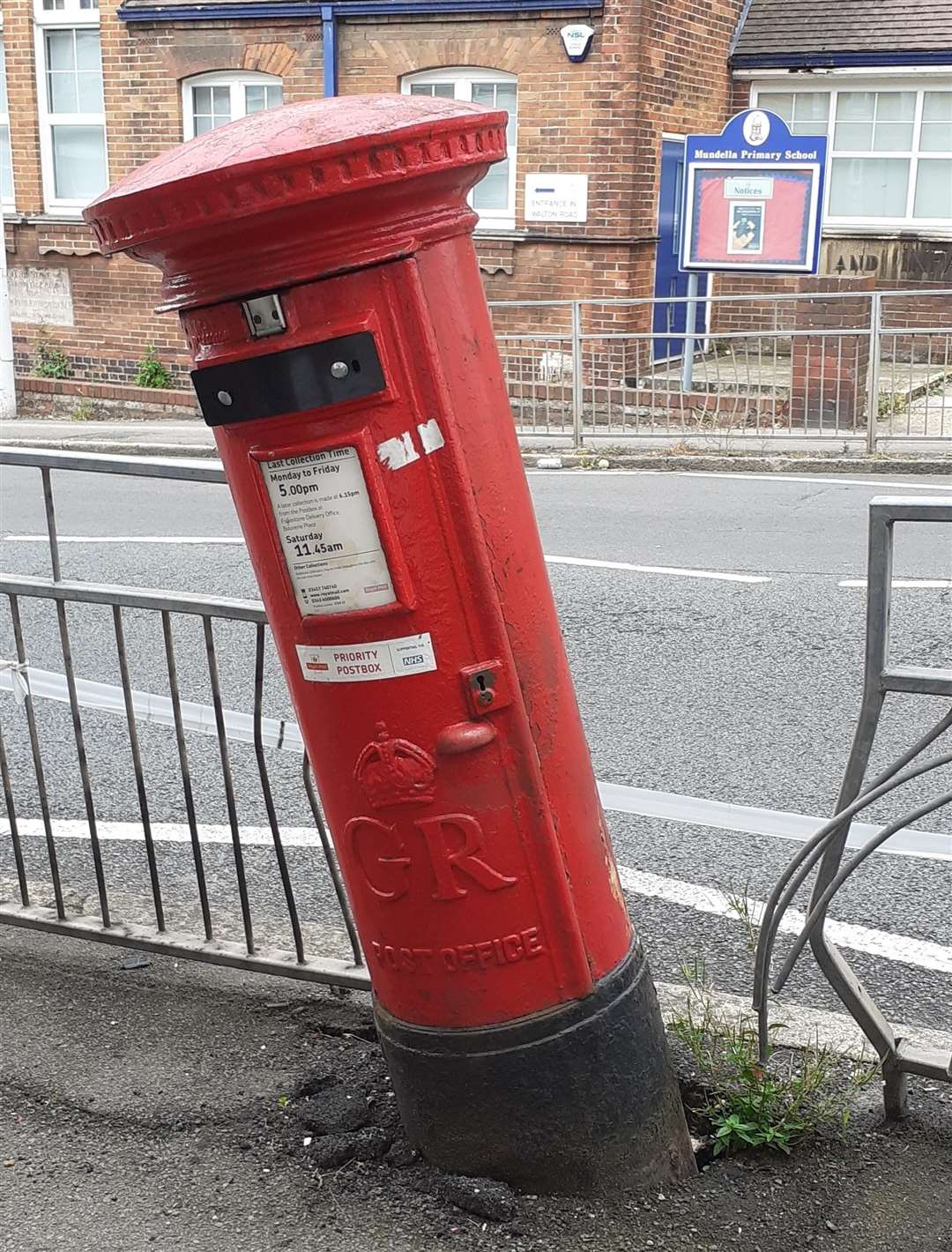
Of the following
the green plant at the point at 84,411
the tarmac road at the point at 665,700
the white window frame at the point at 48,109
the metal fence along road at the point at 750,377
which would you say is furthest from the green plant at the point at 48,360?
the tarmac road at the point at 665,700

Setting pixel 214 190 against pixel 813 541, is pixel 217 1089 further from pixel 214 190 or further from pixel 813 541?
pixel 813 541

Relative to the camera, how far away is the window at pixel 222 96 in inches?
643

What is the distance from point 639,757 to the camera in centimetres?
523

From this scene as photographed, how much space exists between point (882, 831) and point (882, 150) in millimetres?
16429

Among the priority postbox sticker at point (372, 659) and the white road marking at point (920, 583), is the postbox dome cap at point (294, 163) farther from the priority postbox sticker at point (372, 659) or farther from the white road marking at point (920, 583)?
the white road marking at point (920, 583)

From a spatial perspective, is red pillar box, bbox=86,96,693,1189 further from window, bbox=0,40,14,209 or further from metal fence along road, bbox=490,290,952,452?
window, bbox=0,40,14,209

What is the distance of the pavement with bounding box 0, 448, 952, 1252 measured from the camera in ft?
10.9

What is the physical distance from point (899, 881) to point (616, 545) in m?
4.73

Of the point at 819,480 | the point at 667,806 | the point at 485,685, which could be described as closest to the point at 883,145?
the point at 819,480

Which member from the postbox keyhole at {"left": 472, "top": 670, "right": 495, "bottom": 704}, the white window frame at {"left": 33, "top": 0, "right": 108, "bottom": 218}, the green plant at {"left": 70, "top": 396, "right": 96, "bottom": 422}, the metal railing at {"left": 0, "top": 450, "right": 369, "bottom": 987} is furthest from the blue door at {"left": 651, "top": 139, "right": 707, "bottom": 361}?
the postbox keyhole at {"left": 472, "top": 670, "right": 495, "bottom": 704}

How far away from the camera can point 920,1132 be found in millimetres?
2811

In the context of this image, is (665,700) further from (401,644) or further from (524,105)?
(524,105)

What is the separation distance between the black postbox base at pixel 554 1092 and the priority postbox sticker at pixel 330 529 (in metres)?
0.82

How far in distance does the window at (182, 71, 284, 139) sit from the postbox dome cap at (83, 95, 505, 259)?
15.1 metres
